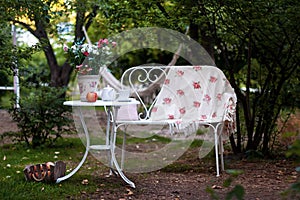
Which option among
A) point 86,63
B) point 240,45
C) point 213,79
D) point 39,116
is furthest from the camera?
point 39,116

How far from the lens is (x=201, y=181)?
4.02 metres

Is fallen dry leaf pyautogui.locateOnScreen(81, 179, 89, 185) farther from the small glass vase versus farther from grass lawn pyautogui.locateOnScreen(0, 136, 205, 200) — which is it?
the small glass vase

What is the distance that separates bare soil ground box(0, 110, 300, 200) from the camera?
3504mm

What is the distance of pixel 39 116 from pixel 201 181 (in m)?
2.12

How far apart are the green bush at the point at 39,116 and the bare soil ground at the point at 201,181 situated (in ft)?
4.50

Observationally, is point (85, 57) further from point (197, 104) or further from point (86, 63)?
point (197, 104)

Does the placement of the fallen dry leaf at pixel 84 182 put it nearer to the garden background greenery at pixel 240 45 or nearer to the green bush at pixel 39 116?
the garden background greenery at pixel 240 45

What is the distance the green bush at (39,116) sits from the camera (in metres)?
5.43

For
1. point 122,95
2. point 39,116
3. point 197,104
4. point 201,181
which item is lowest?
point 201,181

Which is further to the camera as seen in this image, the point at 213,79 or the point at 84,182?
the point at 213,79

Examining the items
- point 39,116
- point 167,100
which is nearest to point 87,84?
point 167,100

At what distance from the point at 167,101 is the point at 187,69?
1.10 ft

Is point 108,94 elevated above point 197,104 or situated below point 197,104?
above

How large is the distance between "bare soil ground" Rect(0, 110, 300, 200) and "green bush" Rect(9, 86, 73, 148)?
1.37 meters
